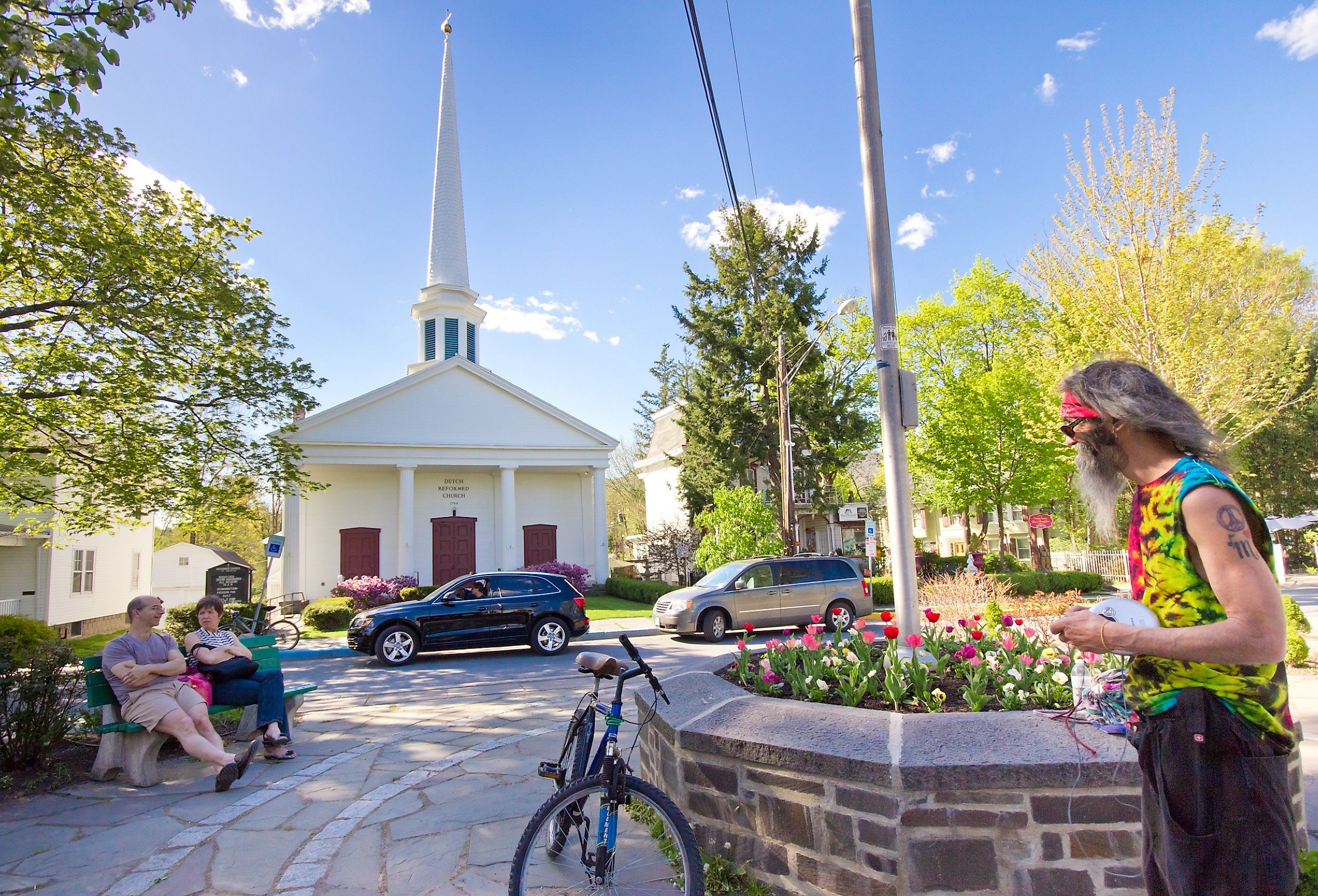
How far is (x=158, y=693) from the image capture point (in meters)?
5.77

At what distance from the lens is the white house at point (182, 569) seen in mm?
35000

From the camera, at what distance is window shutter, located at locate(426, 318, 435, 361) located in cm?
2914

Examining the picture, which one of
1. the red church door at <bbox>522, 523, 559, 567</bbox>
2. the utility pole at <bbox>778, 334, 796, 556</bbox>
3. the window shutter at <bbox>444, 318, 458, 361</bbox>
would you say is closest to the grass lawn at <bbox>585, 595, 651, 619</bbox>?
the red church door at <bbox>522, 523, 559, 567</bbox>

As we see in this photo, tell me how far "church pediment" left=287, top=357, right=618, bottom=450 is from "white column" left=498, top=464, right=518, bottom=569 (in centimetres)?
98

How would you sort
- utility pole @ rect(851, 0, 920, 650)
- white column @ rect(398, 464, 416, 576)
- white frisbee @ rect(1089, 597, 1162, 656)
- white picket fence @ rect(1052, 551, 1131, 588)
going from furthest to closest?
1. white picket fence @ rect(1052, 551, 1131, 588)
2. white column @ rect(398, 464, 416, 576)
3. utility pole @ rect(851, 0, 920, 650)
4. white frisbee @ rect(1089, 597, 1162, 656)

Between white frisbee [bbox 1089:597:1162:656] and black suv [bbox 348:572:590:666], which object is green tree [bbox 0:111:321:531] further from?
white frisbee [bbox 1089:597:1162:656]

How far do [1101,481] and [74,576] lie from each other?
2902 cm

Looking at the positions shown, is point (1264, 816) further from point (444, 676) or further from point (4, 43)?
point (444, 676)

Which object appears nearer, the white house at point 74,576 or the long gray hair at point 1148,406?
the long gray hair at point 1148,406

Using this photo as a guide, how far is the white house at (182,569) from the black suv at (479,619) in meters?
25.6

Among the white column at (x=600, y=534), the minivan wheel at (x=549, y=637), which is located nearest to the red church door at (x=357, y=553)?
the white column at (x=600, y=534)

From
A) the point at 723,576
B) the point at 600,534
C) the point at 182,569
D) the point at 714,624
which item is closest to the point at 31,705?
the point at 714,624

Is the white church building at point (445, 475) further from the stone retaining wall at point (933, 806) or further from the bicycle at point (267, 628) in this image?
the stone retaining wall at point (933, 806)

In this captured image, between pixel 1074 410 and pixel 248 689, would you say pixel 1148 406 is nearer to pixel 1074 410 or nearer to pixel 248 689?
pixel 1074 410
